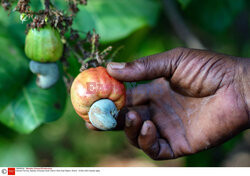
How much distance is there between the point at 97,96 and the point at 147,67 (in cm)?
32

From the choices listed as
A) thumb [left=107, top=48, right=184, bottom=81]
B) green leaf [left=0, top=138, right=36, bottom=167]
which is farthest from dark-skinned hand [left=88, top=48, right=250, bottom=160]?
green leaf [left=0, top=138, right=36, bottom=167]

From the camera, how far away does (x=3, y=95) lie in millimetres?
1700

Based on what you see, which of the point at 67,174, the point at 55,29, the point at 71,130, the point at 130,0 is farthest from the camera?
the point at 71,130

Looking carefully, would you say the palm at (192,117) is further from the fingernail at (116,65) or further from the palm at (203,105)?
the fingernail at (116,65)

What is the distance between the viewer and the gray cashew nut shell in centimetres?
138

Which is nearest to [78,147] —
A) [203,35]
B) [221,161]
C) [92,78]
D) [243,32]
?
[221,161]

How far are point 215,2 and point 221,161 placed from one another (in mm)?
1396

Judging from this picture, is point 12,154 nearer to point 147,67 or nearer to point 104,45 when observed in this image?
point 104,45

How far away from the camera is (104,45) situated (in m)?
1.50

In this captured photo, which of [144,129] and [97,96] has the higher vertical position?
[97,96]

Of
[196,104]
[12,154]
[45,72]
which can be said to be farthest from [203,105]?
[12,154]

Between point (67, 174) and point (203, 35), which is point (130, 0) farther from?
point (67, 174)

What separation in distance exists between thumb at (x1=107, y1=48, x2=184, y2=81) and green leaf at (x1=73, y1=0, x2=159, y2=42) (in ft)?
2.09

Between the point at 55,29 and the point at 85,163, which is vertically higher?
the point at 55,29
